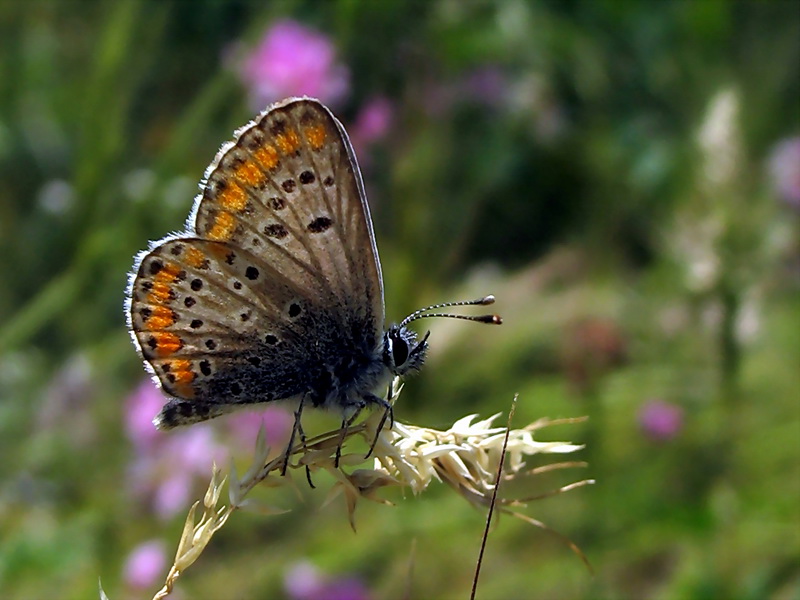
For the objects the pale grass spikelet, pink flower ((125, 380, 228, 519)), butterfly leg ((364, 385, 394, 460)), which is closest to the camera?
the pale grass spikelet

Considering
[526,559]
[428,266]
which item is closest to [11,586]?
[526,559]

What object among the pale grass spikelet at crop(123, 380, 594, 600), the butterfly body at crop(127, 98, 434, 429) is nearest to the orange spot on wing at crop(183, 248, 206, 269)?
the butterfly body at crop(127, 98, 434, 429)

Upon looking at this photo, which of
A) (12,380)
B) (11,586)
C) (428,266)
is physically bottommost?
(11,586)

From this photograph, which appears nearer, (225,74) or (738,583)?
(738,583)

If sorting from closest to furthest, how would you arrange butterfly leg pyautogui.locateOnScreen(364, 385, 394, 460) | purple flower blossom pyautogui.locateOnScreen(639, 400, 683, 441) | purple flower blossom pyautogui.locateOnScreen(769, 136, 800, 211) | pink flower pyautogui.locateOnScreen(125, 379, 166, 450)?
butterfly leg pyautogui.locateOnScreen(364, 385, 394, 460)
pink flower pyautogui.locateOnScreen(125, 379, 166, 450)
purple flower blossom pyautogui.locateOnScreen(639, 400, 683, 441)
purple flower blossom pyautogui.locateOnScreen(769, 136, 800, 211)

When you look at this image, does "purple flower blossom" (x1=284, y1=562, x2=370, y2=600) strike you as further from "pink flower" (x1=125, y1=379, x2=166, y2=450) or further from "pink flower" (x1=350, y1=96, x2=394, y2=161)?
"pink flower" (x1=350, y1=96, x2=394, y2=161)

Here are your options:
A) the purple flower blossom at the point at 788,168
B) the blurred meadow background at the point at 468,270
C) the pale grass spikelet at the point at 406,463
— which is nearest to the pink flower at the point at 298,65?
the blurred meadow background at the point at 468,270

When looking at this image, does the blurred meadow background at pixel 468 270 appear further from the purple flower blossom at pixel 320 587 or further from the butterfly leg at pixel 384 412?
the butterfly leg at pixel 384 412

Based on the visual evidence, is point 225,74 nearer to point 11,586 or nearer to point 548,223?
point 11,586

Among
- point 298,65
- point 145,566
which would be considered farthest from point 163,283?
point 298,65
